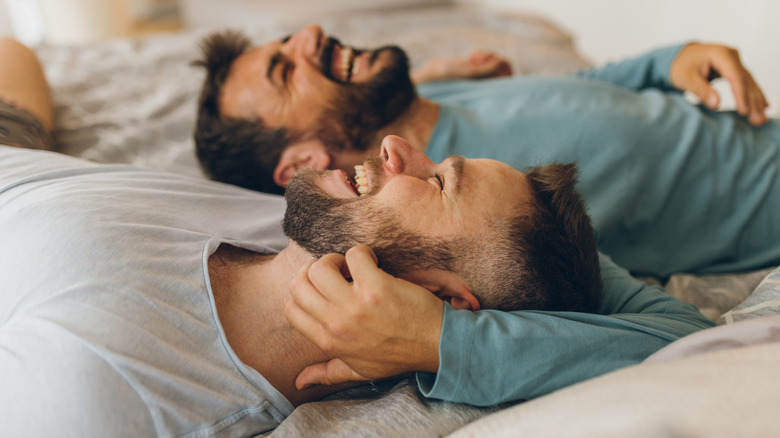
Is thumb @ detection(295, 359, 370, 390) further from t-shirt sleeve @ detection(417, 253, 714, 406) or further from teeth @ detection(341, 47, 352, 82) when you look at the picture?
teeth @ detection(341, 47, 352, 82)

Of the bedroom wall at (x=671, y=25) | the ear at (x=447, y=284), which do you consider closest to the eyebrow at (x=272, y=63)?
the ear at (x=447, y=284)

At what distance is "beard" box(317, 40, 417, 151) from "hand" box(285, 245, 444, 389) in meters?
0.76

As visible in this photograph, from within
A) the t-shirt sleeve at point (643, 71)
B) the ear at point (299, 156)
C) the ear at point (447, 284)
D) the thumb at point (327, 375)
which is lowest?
the thumb at point (327, 375)

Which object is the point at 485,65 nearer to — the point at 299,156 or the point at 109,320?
the point at 299,156

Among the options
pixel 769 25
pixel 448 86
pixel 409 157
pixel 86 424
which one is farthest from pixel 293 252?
pixel 769 25

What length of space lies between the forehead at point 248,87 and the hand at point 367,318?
0.87m

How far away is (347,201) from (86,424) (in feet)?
1.68

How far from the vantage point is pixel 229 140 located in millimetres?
1557

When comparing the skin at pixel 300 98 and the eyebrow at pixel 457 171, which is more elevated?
the eyebrow at pixel 457 171

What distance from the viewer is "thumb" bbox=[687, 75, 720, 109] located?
4.91 ft

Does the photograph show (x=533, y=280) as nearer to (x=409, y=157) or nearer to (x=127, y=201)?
(x=409, y=157)

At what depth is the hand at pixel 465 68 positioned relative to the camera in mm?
1932

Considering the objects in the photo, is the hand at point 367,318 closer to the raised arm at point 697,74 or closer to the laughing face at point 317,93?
the laughing face at point 317,93

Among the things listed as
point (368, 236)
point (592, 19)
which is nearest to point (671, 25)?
point (592, 19)
